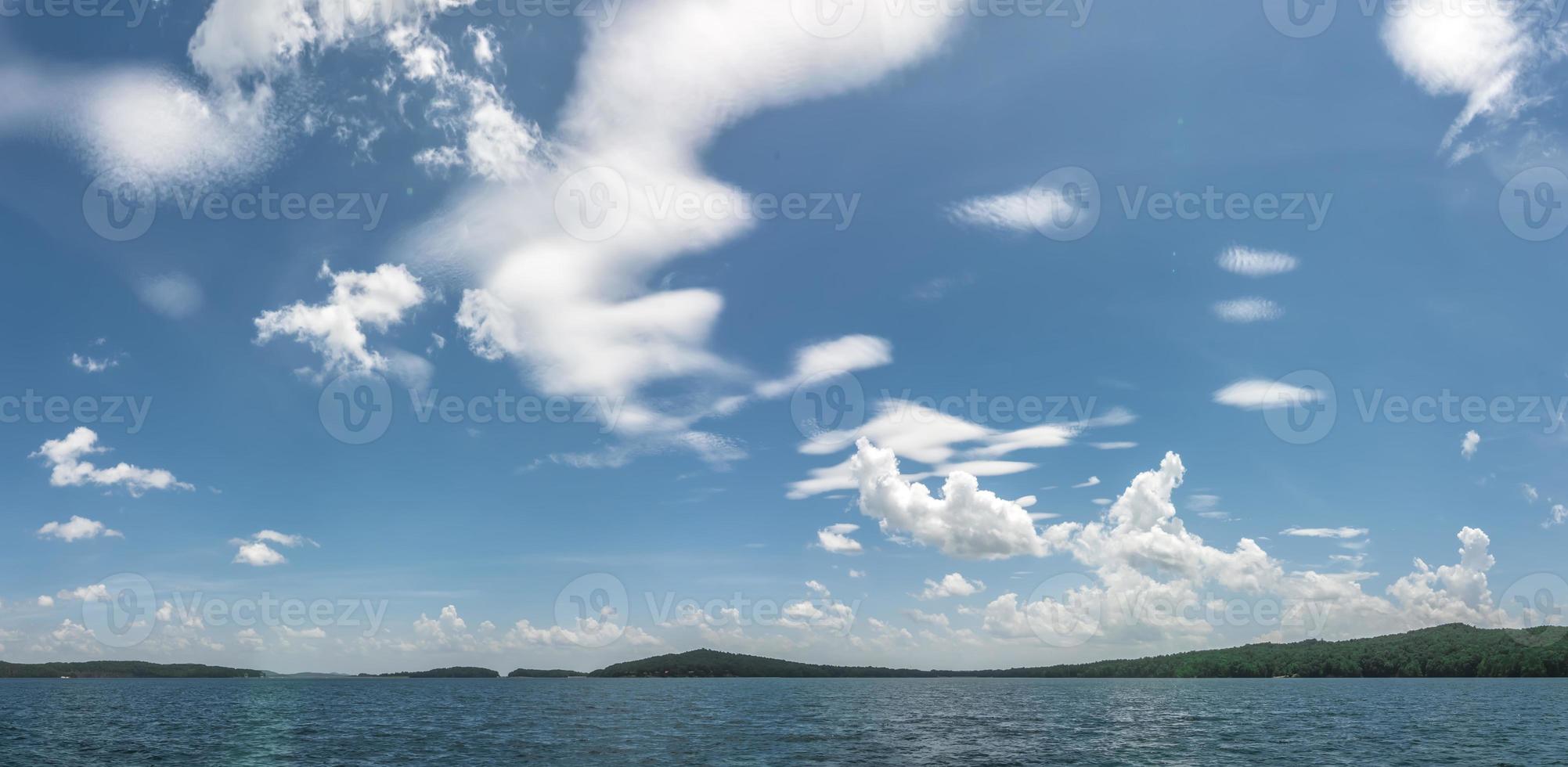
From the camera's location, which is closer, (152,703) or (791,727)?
(791,727)

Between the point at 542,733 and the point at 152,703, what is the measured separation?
148131 millimetres

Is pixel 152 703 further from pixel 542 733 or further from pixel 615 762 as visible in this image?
pixel 615 762

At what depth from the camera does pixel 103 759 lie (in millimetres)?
73562

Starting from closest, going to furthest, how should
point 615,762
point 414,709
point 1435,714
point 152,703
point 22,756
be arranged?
point 615,762 → point 22,756 → point 1435,714 → point 414,709 → point 152,703

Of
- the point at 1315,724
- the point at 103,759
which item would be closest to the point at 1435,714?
the point at 1315,724

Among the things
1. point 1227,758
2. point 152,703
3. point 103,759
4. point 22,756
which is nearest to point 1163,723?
point 1227,758

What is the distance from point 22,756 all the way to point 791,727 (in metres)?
78.8

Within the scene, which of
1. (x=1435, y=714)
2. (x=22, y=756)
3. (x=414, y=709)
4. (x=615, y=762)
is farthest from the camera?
(x=414, y=709)

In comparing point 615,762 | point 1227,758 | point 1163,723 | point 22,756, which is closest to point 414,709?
point 22,756

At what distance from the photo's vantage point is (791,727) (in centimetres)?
10638

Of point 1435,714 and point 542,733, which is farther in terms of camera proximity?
point 1435,714

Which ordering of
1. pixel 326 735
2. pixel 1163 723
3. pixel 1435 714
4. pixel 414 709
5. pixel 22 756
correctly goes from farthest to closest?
pixel 414 709
pixel 1435 714
pixel 1163 723
pixel 326 735
pixel 22 756

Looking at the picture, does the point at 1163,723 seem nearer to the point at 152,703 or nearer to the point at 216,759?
the point at 216,759

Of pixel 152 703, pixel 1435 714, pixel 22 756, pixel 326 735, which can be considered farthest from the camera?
pixel 152 703
